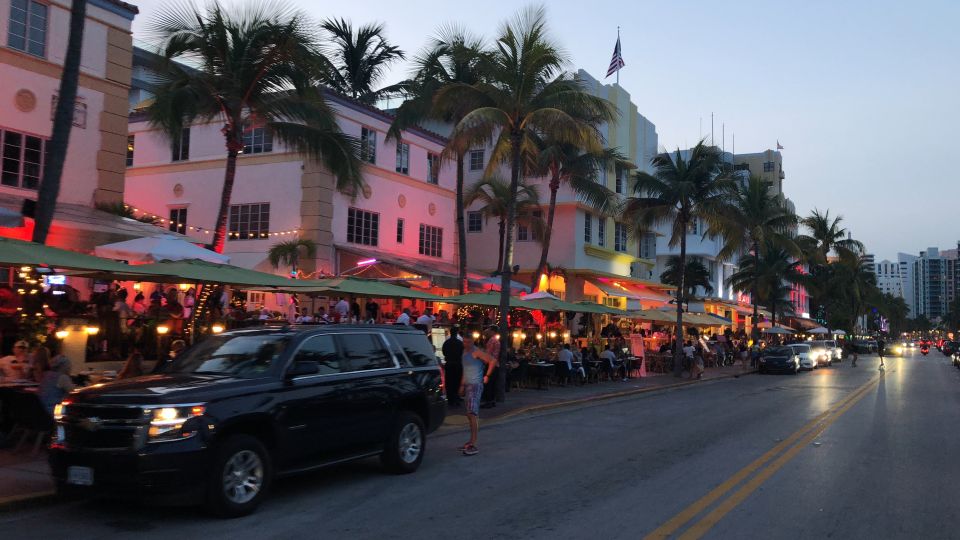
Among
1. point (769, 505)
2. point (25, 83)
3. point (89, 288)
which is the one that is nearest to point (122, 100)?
point (25, 83)

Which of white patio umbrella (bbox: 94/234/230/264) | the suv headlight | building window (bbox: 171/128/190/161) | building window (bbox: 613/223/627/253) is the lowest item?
the suv headlight

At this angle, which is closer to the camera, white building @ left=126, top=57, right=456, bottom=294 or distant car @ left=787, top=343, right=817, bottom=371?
white building @ left=126, top=57, right=456, bottom=294

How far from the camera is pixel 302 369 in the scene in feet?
24.5

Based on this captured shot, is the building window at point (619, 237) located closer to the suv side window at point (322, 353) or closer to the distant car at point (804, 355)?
the distant car at point (804, 355)

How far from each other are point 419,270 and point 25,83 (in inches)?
520

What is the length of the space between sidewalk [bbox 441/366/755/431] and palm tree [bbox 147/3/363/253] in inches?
271

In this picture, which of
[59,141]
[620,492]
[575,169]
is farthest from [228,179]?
[575,169]

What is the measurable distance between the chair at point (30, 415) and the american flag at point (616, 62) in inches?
1245

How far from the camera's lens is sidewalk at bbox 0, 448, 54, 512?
7.19m

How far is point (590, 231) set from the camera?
3744 centimetres

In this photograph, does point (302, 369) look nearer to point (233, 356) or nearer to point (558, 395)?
point (233, 356)

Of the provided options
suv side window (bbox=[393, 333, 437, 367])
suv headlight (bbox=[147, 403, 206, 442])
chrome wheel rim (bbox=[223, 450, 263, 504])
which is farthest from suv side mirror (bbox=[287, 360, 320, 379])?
suv side window (bbox=[393, 333, 437, 367])

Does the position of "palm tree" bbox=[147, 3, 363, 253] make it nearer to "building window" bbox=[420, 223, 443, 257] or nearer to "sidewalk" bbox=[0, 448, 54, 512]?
"sidewalk" bbox=[0, 448, 54, 512]

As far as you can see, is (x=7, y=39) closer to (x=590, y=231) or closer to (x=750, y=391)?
(x=750, y=391)
